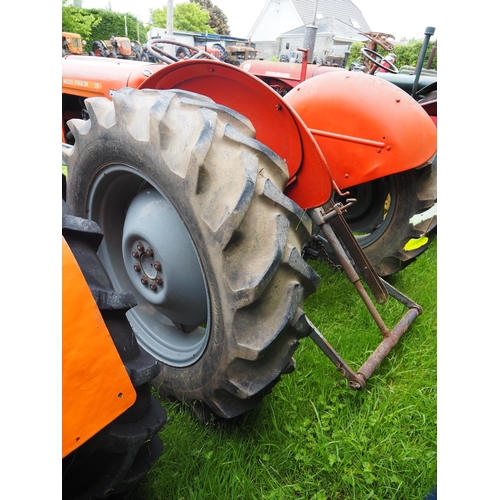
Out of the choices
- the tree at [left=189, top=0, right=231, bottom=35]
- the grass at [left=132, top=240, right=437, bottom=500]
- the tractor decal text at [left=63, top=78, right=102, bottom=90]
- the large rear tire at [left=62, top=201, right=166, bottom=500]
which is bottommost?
the grass at [left=132, top=240, right=437, bottom=500]

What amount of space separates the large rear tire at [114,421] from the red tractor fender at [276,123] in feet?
2.64

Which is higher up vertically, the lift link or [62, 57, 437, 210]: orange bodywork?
[62, 57, 437, 210]: orange bodywork

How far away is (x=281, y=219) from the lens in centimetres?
135

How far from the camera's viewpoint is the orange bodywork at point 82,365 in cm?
84

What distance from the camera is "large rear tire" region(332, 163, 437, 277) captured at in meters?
2.47

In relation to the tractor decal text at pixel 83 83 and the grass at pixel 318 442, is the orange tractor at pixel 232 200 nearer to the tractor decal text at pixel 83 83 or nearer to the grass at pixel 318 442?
the grass at pixel 318 442

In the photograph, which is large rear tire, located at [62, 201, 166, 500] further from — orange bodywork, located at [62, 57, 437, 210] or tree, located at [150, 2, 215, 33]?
tree, located at [150, 2, 215, 33]

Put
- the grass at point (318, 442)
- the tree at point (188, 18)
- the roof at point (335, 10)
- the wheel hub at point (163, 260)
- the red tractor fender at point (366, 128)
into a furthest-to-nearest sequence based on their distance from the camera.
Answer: the tree at point (188, 18), the roof at point (335, 10), the red tractor fender at point (366, 128), the wheel hub at point (163, 260), the grass at point (318, 442)

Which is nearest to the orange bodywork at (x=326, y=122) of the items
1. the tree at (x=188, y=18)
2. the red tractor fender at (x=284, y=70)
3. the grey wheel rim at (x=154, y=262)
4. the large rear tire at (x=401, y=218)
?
the large rear tire at (x=401, y=218)

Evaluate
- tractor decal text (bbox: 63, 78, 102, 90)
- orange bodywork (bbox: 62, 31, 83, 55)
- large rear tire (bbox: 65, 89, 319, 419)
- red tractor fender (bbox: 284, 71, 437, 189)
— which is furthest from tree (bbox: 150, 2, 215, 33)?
large rear tire (bbox: 65, 89, 319, 419)

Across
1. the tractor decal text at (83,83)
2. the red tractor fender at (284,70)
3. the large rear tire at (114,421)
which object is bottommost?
the large rear tire at (114,421)

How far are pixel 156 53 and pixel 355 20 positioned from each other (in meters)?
1.91

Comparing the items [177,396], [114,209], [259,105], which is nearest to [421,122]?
[259,105]

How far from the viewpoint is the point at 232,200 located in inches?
50.9
